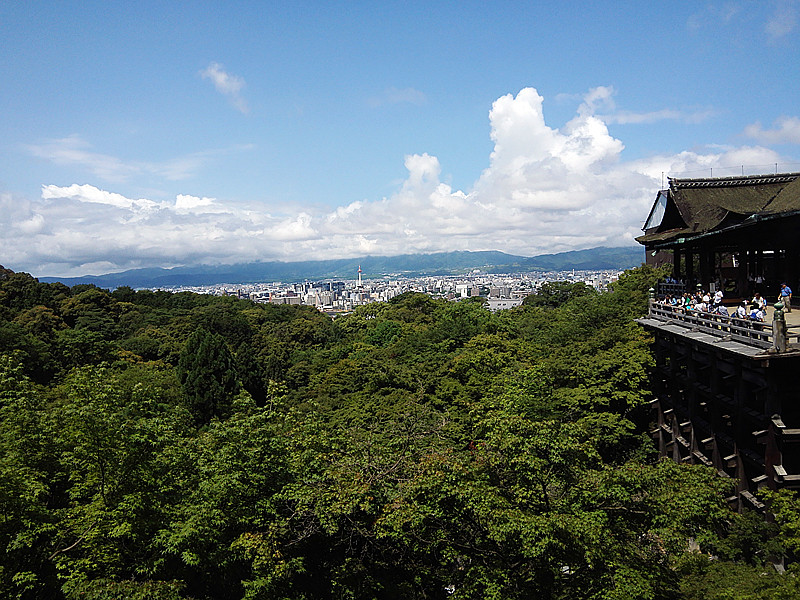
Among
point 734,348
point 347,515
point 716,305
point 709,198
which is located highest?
point 709,198

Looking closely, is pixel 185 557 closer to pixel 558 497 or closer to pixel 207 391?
pixel 558 497

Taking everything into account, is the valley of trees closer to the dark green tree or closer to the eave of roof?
the eave of roof

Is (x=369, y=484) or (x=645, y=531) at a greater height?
(x=369, y=484)

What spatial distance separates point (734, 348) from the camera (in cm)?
1089

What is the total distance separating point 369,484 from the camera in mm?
9797

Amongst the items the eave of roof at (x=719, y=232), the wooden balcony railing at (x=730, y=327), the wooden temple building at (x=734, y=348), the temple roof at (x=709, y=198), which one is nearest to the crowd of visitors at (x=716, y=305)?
the wooden balcony railing at (x=730, y=327)

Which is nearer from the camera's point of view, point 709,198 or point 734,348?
point 734,348

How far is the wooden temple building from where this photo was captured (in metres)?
10.7

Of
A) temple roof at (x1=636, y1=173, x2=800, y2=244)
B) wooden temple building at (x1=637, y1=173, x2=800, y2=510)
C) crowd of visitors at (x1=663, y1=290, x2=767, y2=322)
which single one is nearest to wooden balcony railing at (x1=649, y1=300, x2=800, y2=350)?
wooden temple building at (x1=637, y1=173, x2=800, y2=510)

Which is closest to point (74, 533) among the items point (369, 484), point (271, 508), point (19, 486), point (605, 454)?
point (19, 486)

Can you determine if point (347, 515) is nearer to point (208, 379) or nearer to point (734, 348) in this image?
point (734, 348)

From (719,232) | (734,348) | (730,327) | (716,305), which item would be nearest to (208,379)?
(716,305)

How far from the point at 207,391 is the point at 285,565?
82.6ft

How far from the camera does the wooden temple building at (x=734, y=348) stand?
35.0 feet
